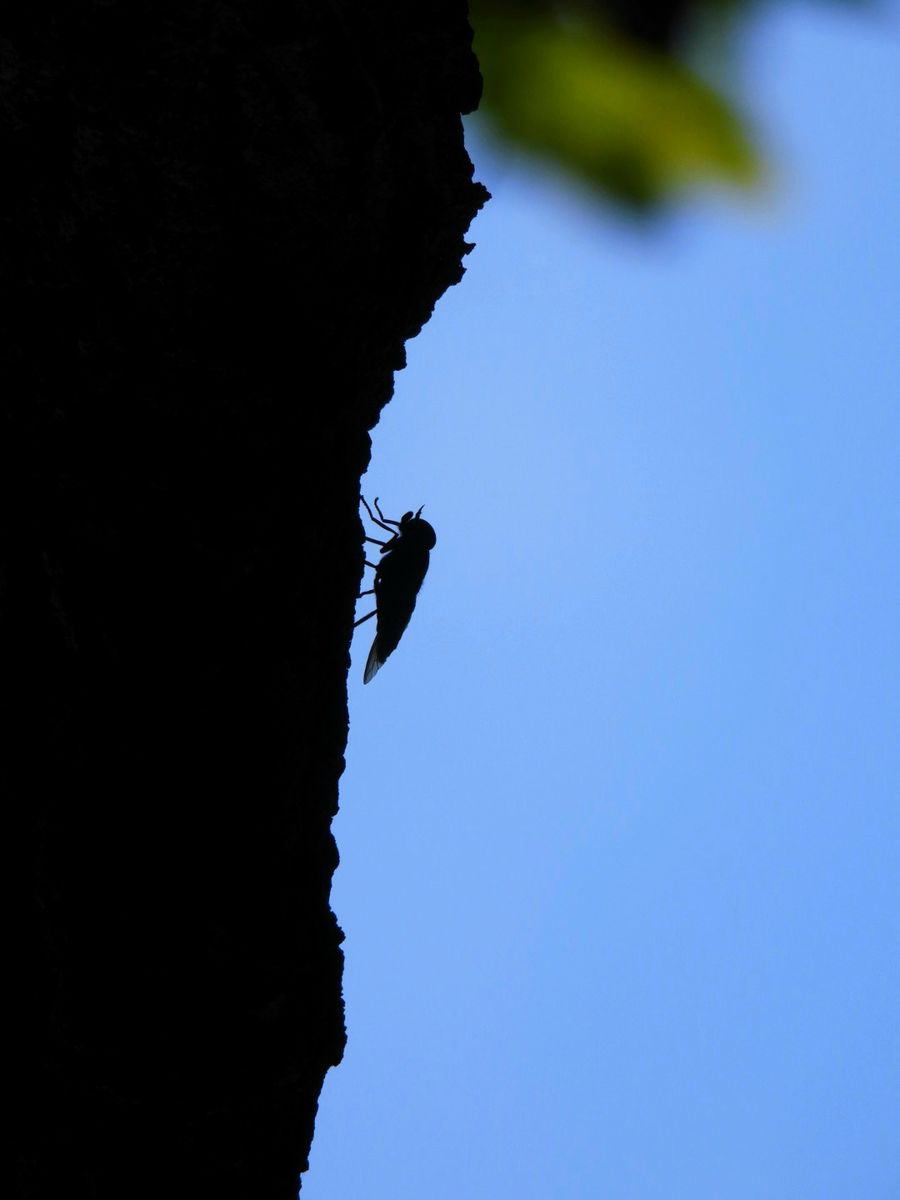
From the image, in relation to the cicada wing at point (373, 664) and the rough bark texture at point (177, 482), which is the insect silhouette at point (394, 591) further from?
the rough bark texture at point (177, 482)

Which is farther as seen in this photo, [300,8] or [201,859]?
[201,859]

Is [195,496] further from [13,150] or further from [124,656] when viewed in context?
[13,150]

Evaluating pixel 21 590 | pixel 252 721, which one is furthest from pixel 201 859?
pixel 21 590

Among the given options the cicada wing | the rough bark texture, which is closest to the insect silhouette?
the cicada wing

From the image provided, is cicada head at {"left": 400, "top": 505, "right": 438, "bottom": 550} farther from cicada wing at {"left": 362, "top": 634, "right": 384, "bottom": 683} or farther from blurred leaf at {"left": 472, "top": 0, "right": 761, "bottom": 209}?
blurred leaf at {"left": 472, "top": 0, "right": 761, "bottom": 209}

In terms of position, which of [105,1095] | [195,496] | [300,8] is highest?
[300,8]

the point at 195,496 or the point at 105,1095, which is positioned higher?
the point at 195,496

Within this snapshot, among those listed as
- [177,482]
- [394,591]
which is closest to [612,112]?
[177,482]
